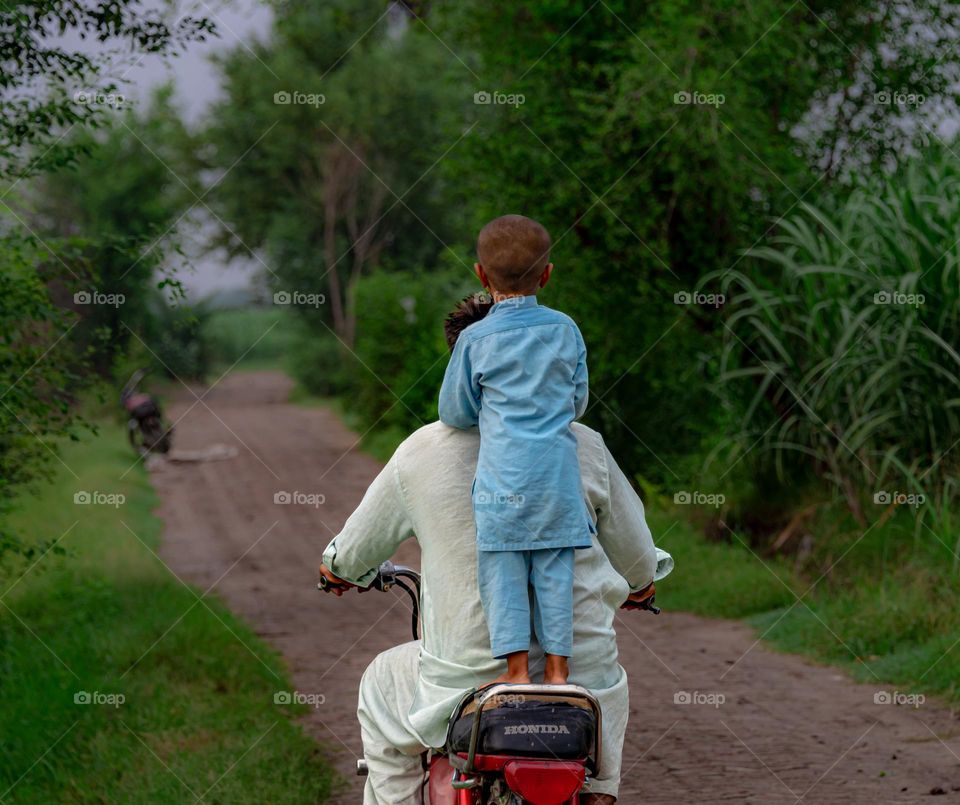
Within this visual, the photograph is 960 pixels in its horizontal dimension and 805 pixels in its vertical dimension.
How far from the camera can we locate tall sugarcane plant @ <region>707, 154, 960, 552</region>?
7934 mm

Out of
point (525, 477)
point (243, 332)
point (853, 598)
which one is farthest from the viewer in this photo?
point (243, 332)

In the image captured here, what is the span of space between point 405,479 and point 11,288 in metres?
3.73

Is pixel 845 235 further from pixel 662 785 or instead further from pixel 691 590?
pixel 662 785

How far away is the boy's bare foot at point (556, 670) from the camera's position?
2672 mm

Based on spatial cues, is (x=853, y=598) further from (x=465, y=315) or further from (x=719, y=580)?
(x=465, y=315)

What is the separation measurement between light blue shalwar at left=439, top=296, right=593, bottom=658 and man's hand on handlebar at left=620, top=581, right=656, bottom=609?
20.6 inches

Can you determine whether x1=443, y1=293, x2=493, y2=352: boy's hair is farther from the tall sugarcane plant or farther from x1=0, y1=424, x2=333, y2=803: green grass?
the tall sugarcane plant

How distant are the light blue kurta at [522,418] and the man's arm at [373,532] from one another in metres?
0.21

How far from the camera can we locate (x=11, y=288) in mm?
5941

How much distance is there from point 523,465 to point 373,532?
449 millimetres

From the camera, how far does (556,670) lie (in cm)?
268

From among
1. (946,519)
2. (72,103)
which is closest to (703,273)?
(946,519)

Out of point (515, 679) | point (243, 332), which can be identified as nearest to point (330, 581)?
point (515, 679)

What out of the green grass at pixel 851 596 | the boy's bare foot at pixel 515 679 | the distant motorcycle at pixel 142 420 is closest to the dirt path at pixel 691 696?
the green grass at pixel 851 596
